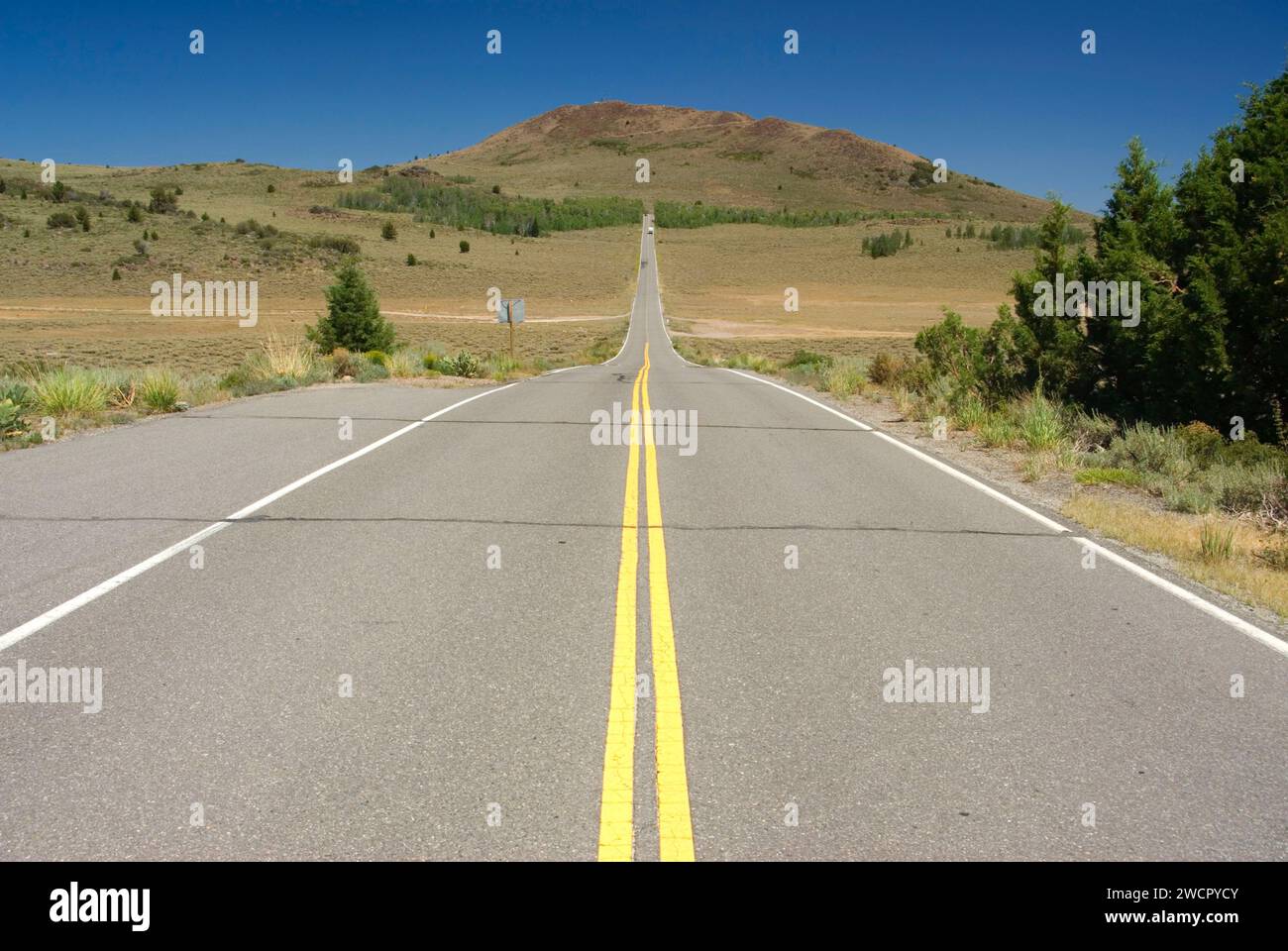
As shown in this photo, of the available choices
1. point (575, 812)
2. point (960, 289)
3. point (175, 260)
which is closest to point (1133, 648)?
point (575, 812)

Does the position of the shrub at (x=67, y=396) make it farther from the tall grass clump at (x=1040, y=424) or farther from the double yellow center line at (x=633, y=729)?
the tall grass clump at (x=1040, y=424)

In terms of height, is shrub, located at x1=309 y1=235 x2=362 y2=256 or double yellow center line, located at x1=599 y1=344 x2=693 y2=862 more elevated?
shrub, located at x1=309 y1=235 x2=362 y2=256

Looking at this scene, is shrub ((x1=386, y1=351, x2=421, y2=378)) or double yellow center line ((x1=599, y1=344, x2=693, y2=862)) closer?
double yellow center line ((x1=599, y1=344, x2=693, y2=862))

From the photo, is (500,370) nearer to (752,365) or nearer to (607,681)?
(752,365)

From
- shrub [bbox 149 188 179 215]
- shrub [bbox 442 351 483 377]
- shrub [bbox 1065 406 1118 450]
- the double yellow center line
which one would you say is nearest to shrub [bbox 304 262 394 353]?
shrub [bbox 442 351 483 377]

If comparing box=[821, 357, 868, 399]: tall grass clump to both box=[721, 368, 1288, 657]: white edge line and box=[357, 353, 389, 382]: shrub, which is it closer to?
box=[721, 368, 1288, 657]: white edge line

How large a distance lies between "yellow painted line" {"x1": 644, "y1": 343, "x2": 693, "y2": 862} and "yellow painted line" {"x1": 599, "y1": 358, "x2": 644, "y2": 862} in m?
0.12

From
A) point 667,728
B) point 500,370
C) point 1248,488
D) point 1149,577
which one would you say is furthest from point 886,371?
point 667,728

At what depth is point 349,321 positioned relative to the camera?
32.8 metres

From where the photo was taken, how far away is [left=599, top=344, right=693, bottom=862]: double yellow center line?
11.6 feet

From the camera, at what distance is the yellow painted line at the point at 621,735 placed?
3.54 m

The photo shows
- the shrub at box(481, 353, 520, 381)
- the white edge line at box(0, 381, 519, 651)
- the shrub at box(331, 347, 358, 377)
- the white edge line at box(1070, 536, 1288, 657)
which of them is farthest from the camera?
the shrub at box(481, 353, 520, 381)

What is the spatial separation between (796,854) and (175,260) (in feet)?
241

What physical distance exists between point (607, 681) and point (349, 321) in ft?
99.5
